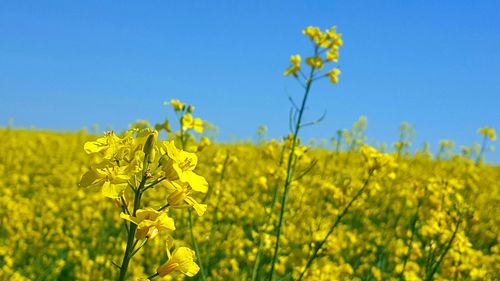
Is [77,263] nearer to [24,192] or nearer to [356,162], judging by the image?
[24,192]

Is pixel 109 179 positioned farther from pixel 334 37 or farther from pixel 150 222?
pixel 334 37

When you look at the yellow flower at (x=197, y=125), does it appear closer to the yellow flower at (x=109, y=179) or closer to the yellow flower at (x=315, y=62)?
the yellow flower at (x=315, y=62)

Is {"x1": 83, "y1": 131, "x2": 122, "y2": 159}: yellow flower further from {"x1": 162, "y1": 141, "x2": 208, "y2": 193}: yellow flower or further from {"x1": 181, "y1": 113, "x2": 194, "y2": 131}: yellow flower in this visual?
{"x1": 181, "y1": 113, "x2": 194, "y2": 131}: yellow flower

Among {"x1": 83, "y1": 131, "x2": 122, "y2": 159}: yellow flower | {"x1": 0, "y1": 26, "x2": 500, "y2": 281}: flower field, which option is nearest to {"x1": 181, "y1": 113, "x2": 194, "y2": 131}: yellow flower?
{"x1": 0, "y1": 26, "x2": 500, "y2": 281}: flower field

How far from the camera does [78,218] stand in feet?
23.2

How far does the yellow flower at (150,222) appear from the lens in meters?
1.53

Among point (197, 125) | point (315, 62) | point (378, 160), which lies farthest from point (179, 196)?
point (315, 62)

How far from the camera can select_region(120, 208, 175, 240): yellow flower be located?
5.01 feet

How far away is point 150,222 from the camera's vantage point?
1536mm

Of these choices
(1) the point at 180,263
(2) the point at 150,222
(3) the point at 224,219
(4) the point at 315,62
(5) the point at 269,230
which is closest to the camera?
(2) the point at 150,222

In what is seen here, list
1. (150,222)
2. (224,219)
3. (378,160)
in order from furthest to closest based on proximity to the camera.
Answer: (224,219) → (378,160) → (150,222)

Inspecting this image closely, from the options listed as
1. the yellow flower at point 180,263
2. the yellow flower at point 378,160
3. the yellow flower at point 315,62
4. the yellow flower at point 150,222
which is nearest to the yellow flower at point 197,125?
the yellow flower at point 315,62

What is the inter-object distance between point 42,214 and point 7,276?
3.21m

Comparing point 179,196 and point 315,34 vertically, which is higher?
point 315,34
